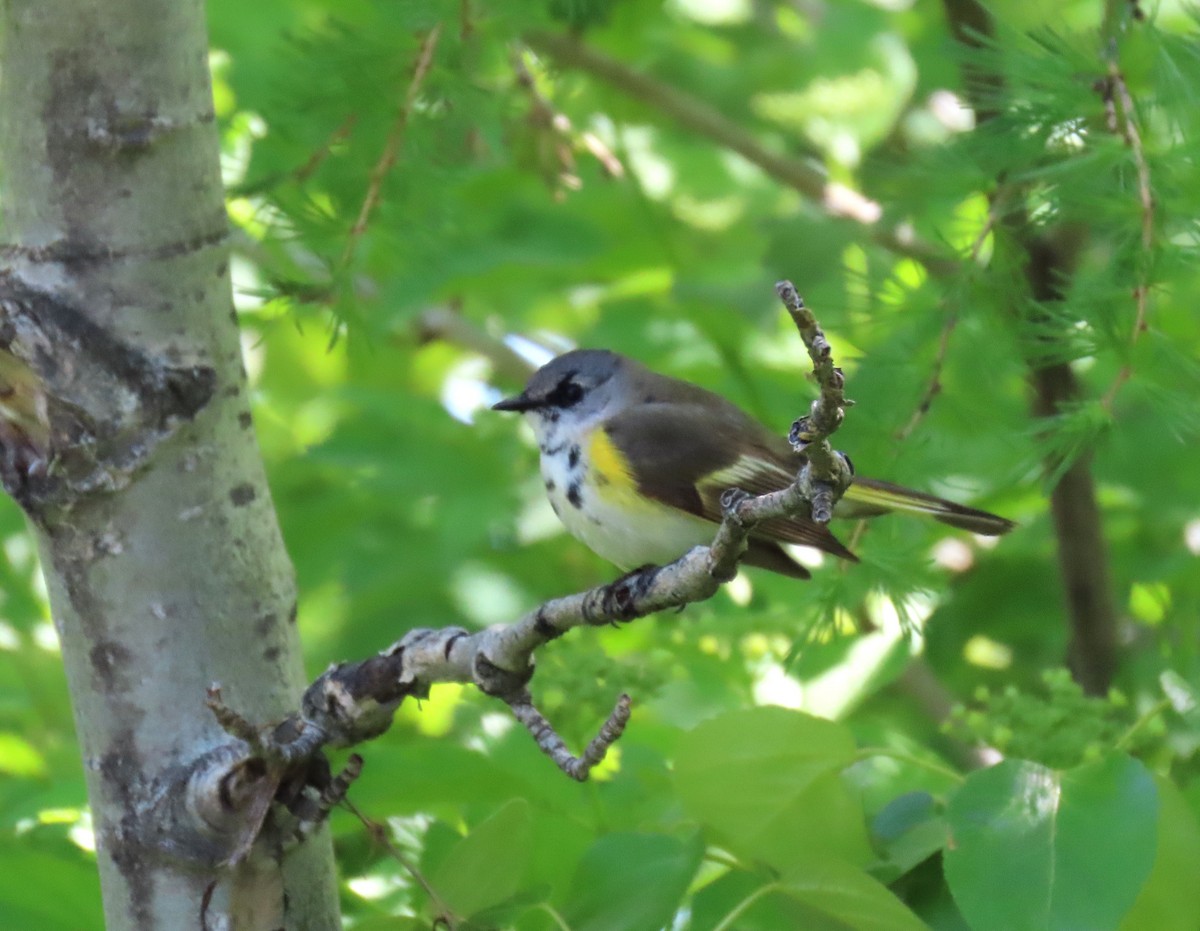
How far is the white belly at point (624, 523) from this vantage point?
7.80ft

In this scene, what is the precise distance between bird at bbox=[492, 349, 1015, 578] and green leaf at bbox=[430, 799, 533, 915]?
784 millimetres

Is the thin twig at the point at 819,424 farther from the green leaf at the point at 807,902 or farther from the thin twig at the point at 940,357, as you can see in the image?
the thin twig at the point at 940,357

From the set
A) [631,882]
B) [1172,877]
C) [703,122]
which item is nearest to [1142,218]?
[1172,877]

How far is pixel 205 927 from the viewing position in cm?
167

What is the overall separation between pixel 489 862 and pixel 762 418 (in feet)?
4.98

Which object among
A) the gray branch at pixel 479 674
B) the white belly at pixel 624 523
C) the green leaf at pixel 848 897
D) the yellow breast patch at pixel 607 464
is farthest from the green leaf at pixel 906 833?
the yellow breast patch at pixel 607 464

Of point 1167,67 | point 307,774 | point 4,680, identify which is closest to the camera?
point 307,774

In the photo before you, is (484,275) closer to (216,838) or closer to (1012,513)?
(1012,513)

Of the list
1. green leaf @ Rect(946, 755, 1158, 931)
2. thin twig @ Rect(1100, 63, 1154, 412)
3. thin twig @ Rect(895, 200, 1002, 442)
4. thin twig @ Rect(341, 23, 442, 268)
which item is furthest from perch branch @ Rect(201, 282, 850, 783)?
thin twig @ Rect(341, 23, 442, 268)

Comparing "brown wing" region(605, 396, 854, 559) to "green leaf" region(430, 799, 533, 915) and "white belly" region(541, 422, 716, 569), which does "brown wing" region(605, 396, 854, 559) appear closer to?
"white belly" region(541, 422, 716, 569)

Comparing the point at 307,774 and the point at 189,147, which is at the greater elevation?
the point at 189,147

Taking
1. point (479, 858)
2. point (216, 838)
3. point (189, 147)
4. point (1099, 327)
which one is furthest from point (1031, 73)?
point (216, 838)

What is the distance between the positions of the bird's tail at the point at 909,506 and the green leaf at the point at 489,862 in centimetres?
75

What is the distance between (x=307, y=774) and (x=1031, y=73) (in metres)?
1.38
